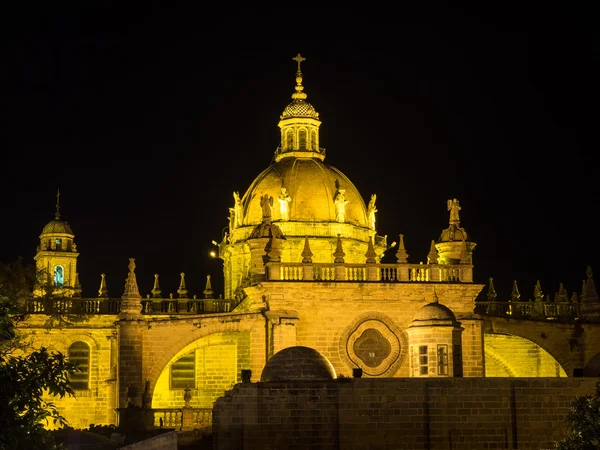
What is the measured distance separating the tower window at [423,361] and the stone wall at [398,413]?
4.41 metres

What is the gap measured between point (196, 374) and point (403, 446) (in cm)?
2052

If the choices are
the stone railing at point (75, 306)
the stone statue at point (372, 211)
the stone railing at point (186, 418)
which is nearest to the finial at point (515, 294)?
the stone statue at point (372, 211)

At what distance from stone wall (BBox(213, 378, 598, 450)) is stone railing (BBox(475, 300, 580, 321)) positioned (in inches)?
693

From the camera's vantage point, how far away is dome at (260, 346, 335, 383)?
4253 cm

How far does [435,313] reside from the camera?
47.4 meters

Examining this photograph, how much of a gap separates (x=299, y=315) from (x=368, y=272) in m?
3.23

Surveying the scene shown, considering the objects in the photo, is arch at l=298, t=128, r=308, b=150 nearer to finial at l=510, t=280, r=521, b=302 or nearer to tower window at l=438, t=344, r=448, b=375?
finial at l=510, t=280, r=521, b=302

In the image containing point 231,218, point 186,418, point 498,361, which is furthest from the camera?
point 231,218

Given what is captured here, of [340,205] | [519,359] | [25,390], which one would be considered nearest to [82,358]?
[340,205]

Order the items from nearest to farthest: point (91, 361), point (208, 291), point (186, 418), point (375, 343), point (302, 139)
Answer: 1. point (186, 418)
2. point (375, 343)
3. point (91, 361)
4. point (302, 139)
5. point (208, 291)

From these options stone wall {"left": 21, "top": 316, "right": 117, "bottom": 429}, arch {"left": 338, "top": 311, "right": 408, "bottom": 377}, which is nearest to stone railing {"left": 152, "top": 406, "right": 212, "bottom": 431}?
arch {"left": 338, "top": 311, "right": 408, "bottom": 377}

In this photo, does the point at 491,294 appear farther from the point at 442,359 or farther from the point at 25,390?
the point at 25,390

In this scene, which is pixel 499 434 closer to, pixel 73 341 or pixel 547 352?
pixel 547 352

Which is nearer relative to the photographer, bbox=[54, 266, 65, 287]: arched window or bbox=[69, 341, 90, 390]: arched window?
bbox=[69, 341, 90, 390]: arched window
